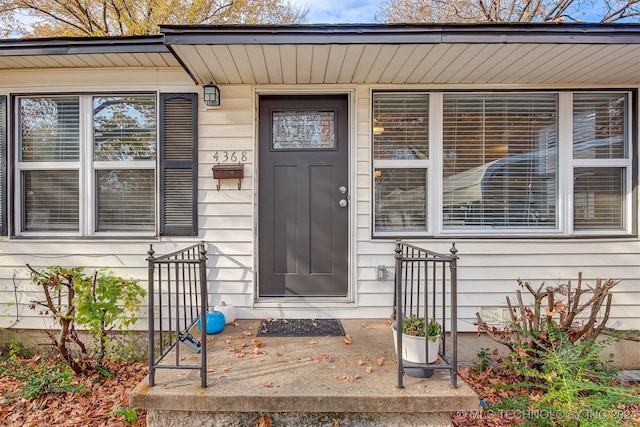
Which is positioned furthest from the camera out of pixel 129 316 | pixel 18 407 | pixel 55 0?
pixel 55 0

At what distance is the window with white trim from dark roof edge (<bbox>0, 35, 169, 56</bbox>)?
2.01m

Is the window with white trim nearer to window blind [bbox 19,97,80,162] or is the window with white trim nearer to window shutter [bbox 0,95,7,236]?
window blind [bbox 19,97,80,162]

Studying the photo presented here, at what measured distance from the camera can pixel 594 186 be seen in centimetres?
299

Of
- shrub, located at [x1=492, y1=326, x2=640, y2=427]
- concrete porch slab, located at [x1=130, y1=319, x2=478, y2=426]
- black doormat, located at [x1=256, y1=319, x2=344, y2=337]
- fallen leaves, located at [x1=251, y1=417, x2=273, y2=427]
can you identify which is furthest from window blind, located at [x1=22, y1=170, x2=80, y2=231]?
shrub, located at [x1=492, y1=326, x2=640, y2=427]

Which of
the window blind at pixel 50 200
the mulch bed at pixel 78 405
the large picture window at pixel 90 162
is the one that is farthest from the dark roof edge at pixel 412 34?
the mulch bed at pixel 78 405

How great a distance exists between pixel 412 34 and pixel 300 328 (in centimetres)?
245

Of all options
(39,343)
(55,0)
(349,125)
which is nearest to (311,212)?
(349,125)

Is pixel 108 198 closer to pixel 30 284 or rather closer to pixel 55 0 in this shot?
pixel 30 284

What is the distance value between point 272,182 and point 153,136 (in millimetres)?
1199

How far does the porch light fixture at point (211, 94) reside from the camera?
2818 mm

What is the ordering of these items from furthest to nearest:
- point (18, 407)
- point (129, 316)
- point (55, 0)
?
point (55, 0) < point (129, 316) < point (18, 407)

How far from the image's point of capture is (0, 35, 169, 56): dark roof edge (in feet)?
8.59

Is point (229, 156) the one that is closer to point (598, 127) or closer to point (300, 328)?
point (300, 328)

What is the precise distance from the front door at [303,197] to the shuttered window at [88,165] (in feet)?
2.71
